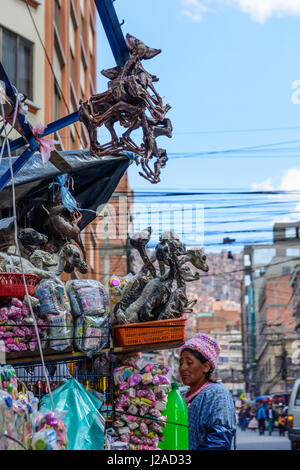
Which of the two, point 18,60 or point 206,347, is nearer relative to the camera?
point 206,347

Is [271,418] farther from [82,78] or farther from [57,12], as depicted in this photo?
[57,12]

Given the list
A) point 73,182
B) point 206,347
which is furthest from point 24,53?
point 206,347

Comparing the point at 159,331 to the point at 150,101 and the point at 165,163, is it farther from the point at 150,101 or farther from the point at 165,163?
the point at 150,101

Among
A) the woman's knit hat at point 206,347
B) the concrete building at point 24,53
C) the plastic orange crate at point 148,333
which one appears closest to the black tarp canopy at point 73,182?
the plastic orange crate at point 148,333

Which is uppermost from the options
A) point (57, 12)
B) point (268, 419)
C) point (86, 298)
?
point (57, 12)

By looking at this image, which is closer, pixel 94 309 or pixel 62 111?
pixel 94 309

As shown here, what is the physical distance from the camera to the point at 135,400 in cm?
551

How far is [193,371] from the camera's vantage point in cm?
489

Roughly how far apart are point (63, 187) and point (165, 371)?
1864 millimetres

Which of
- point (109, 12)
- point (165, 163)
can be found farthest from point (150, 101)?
point (109, 12)

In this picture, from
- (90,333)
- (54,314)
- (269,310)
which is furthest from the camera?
(269,310)

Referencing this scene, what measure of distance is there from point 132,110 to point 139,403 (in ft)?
6.85

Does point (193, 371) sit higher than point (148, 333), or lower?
lower

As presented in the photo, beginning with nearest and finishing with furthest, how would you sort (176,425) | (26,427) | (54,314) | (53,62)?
(26,427), (176,425), (54,314), (53,62)
